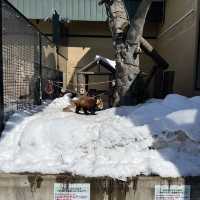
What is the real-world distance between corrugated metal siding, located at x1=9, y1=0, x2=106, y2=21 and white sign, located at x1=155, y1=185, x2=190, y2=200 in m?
10.8

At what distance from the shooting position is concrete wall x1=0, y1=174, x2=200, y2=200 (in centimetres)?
341

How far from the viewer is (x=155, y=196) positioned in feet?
11.4

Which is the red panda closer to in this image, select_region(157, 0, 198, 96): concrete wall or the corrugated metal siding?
select_region(157, 0, 198, 96): concrete wall

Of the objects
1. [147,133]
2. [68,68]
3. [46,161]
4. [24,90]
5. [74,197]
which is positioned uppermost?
[68,68]

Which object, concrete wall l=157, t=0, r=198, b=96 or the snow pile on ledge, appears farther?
concrete wall l=157, t=0, r=198, b=96

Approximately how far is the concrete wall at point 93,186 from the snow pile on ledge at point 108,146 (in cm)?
7

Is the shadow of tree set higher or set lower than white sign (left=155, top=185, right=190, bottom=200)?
higher

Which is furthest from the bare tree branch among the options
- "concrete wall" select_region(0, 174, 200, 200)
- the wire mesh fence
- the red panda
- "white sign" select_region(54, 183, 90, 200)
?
"white sign" select_region(54, 183, 90, 200)

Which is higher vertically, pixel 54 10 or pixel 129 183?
pixel 54 10

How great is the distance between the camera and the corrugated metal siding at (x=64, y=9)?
13.4 m

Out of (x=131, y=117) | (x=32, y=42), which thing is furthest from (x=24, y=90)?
(x=131, y=117)

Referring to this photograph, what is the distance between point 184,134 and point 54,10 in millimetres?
10601

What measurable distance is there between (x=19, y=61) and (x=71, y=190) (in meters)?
3.53

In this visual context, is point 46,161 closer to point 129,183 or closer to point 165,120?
point 129,183
